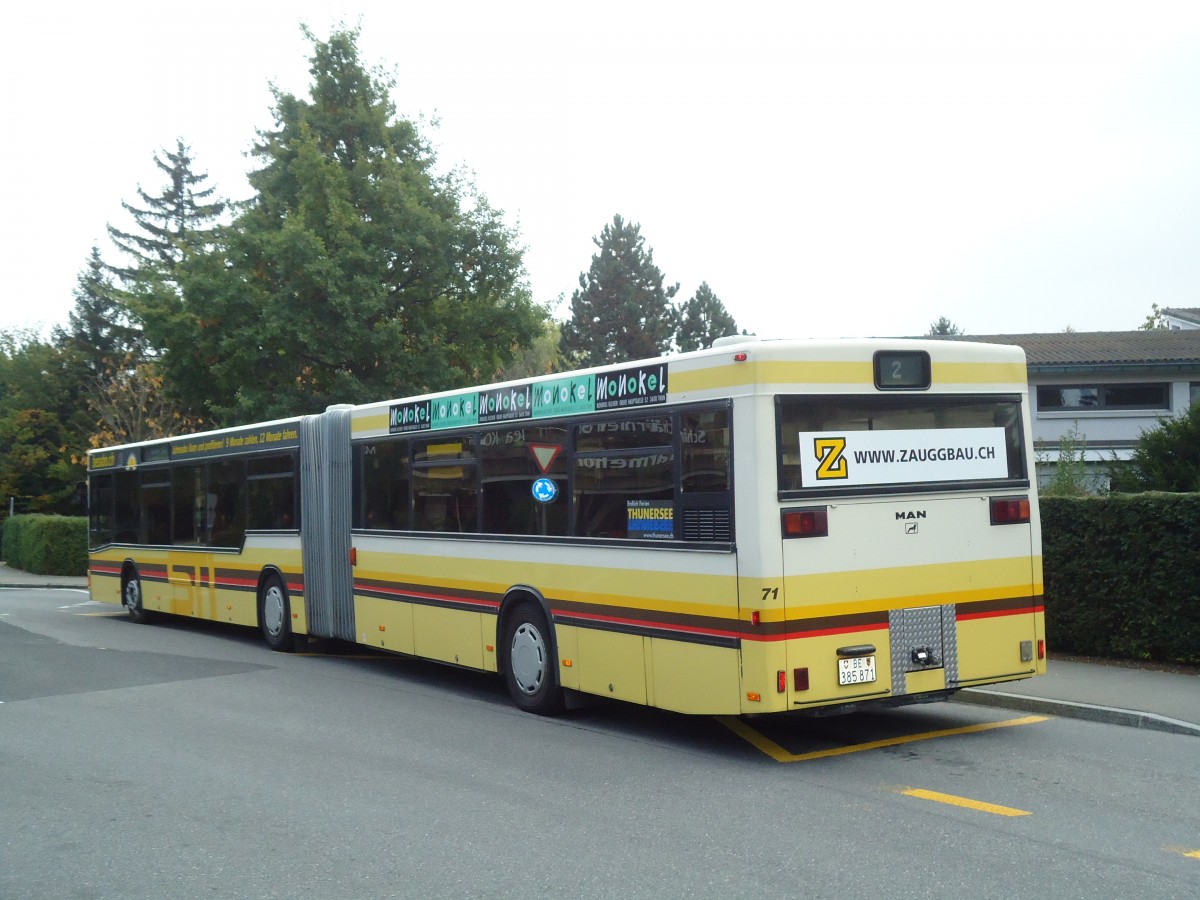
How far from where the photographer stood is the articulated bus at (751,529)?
826cm

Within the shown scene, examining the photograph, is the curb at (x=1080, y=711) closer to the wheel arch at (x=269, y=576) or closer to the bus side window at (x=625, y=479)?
the bus side window at (x=625, y=479)

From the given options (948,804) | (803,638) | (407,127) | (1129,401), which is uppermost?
(407,127)

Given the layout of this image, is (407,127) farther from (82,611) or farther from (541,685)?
(541,685)

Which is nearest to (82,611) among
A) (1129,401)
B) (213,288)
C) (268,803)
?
(213,288)

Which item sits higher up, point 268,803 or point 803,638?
point 803,638

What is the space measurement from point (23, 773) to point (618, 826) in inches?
176

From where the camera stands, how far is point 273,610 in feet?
51.7

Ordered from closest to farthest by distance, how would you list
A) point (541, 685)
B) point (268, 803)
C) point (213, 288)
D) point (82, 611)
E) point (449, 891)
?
point (449, 891) < point (268, 803) < point (541, 685) < point (82, 611) < point (213, 288)

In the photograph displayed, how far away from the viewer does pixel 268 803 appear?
24.6 ft

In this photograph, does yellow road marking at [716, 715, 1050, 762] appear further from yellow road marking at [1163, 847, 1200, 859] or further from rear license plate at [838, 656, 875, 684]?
yellow road marking at [1163, 847, 1200, 859]

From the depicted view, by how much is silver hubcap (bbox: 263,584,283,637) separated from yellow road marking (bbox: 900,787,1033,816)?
9.95 meters

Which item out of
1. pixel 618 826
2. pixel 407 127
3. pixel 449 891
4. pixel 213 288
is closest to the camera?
pixel 449 891

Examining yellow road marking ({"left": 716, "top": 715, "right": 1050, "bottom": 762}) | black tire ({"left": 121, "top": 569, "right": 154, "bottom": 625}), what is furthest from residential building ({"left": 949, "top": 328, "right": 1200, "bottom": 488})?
yellow road marking ({"left": 716, "top": 715, "right": 1050, "bottom": 762})

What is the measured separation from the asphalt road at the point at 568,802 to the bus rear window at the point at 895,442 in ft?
6.44
